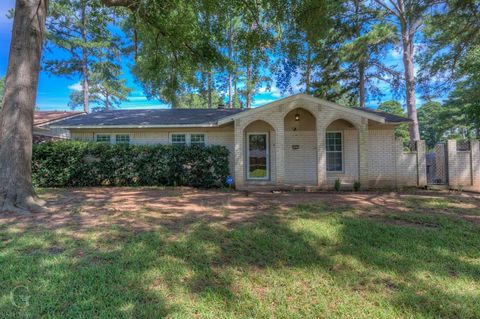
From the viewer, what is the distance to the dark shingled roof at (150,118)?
1227 cm

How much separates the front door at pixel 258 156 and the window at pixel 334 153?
2671mm

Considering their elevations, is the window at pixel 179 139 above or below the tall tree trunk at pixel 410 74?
below

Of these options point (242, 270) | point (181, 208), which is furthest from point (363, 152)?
point (242, 270)

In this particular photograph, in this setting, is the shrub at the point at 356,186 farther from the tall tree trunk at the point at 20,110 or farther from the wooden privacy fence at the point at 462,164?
the tall tree trunk at the point at 20,110

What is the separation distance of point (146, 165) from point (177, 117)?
10.6ft

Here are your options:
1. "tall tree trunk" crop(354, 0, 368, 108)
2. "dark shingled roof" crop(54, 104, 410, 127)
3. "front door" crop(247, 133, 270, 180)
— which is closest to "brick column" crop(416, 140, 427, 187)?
"dark shingled roof" crop(54, 104, 410, 127)

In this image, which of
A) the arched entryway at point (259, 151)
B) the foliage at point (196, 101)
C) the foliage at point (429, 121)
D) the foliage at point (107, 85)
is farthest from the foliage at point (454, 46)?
the foliage at point (429, 121)

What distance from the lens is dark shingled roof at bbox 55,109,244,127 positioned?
12.3m

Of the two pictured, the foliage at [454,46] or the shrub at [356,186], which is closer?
the foliage at [454,46]

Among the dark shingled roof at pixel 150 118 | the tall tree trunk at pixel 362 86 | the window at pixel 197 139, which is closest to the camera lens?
the dark shingled roof at pixel 150 118

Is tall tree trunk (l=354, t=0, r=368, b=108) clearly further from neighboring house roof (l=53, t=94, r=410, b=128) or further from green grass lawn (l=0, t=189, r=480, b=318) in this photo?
green grass lawn (l=0, t=189, r=480, b=318)

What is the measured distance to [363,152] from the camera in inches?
420

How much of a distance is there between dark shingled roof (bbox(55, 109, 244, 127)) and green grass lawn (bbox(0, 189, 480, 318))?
758cm

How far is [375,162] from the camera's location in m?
11.6
